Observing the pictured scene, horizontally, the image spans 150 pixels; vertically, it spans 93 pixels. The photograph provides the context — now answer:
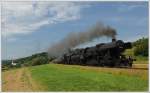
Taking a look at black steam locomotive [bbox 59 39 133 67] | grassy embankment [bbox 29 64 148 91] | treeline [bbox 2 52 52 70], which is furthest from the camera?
black steam locomotive [bbox 59 39 133 67]

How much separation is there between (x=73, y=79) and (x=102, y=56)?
4.97 ft

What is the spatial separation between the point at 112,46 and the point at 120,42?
42 cm

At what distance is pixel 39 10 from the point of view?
9031 millimetres

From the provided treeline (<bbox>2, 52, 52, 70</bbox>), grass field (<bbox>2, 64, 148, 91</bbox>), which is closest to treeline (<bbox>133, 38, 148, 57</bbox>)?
grass field (<bbox>2, 64, 148, 91</bbox>)

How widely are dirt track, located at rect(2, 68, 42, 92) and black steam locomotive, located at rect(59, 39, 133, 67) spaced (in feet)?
3.06

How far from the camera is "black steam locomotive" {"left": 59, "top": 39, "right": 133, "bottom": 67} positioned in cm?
980

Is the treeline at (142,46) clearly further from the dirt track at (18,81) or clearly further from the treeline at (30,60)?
the dirt track at (18,81)

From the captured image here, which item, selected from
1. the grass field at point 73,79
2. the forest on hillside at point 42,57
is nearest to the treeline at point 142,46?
the forest on hillside at point 42,57

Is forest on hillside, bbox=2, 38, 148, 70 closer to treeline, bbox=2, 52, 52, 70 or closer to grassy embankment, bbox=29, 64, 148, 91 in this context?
treeline, bbox=2, 52, 52, 70

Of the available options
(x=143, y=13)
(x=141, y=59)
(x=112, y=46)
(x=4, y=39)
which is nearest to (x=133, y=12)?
(x=143, y=13)

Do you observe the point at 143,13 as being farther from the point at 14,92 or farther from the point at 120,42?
the point at 14,92

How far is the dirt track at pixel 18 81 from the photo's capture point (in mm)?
8805

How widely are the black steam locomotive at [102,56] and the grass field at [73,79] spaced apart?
0.41 m

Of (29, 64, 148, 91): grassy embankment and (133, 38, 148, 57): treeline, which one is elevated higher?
(133, 38, 148, 57): treeline
